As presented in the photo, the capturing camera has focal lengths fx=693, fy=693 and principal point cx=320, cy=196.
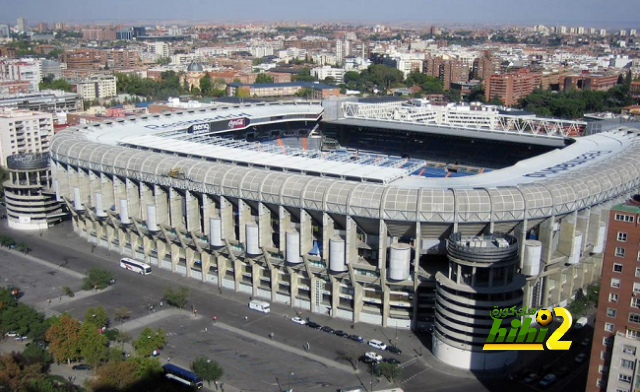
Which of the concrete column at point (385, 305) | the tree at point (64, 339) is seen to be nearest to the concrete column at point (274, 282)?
the concrete column at point (385, 305)

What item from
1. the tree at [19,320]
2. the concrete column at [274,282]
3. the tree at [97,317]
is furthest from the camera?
the concrete column at [274,282]

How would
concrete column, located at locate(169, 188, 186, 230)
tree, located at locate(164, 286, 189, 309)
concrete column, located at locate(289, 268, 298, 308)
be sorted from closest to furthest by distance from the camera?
1. tree, located at locate(164, 286, 189, 309)
2. concrete column, located at locate(289, 268, 298, 308)
3. concrete column, located at locate(169, 188, 186, 230)

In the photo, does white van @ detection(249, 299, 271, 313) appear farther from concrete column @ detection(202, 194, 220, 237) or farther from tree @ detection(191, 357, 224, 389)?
tree @ detection(191, 357, 224, 389)

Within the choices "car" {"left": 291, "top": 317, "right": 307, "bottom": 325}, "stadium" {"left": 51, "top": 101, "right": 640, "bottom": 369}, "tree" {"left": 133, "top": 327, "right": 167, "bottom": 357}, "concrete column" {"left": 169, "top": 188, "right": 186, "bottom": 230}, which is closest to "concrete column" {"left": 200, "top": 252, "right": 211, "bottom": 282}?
"stadium" {"left": 51, "top": 101, "right": 640, "bottom": 369}

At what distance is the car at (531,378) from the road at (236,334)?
637mm

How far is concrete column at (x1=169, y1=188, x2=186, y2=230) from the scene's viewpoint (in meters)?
76.4

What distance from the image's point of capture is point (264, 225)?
6900 centimetres

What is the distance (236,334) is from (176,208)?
19694mm

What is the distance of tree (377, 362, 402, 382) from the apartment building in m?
92.6

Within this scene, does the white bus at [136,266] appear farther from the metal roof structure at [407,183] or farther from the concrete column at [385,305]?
the concrete column at [385,305]

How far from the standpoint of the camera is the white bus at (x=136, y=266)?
78.8m

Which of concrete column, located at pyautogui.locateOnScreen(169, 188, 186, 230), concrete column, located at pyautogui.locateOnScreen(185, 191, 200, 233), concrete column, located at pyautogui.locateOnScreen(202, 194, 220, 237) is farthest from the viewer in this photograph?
concrete column, located at pyautogui.locateOnScreen(169, 188, 186, 230)

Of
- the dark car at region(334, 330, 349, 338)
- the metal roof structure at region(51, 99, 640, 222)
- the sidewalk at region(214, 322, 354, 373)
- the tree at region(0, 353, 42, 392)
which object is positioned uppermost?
the metal roof structure at region(51, 99, 640, 222)

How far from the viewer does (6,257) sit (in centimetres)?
8506
